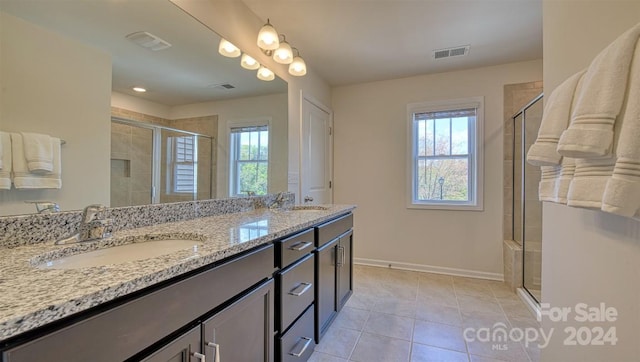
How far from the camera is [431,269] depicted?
3.28 metres

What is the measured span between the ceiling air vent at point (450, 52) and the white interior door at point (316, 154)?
1.34m

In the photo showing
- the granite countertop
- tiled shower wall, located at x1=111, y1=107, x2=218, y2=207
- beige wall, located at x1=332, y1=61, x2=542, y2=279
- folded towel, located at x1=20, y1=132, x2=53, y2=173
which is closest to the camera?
the granite countertop

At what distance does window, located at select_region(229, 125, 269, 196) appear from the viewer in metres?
2.04

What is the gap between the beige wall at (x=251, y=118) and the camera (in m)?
1.83

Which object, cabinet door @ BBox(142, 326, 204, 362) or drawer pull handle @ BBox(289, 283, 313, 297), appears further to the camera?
drawer pull handle @ BBox(289, 283, 313, 297)

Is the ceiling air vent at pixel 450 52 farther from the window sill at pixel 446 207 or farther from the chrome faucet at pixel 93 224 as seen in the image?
the chrome faucet at pixel 93 224

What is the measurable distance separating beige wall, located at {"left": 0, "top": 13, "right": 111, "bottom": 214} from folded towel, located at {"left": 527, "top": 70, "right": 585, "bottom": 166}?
5.59 ft

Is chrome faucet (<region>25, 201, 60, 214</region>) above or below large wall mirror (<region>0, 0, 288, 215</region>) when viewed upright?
below

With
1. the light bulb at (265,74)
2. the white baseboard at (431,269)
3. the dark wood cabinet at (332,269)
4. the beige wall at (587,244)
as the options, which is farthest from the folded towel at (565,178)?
the white baseboard at (431,269)

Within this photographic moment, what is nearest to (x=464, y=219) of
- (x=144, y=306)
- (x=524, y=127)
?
(x=524, y=127)

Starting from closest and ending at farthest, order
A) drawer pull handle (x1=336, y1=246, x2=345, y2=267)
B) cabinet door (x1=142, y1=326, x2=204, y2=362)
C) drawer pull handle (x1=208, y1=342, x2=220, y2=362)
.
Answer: cabinet door (x1=142, y1=326, x2=204, y2=362), drawer pull handle (x1=208, y1=342, x2=220, y2=362), drawer pull handle (x1=336, y1=246, x2=345, y2=267)

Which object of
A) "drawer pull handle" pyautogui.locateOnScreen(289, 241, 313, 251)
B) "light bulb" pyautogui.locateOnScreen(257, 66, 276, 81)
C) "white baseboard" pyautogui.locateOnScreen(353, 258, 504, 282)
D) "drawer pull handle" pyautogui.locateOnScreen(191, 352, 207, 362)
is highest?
"light bulb" pyautogui.locateOnScreen(257, 66, 276, 81)

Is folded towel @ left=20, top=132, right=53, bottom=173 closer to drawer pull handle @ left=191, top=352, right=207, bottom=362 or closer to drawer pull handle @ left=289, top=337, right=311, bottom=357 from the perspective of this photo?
drawer pull handle @ left=191, top=352, right=207, bottom=362

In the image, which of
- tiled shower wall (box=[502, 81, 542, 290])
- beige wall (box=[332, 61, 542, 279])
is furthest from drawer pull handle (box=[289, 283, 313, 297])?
tiled shower wall (box=[502, 81, 542, 290])
